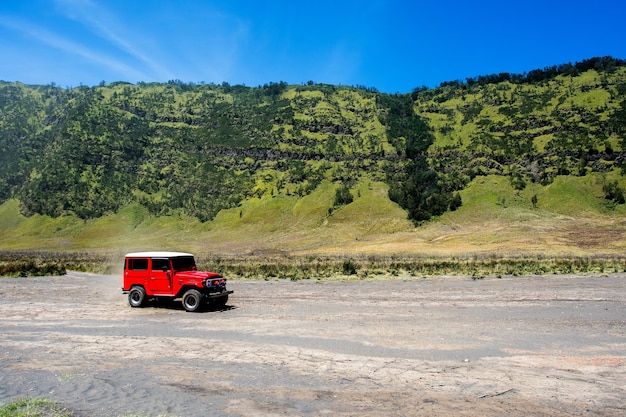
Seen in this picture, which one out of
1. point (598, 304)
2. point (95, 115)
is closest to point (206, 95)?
point (95, 115)

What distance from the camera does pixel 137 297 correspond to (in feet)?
71.6

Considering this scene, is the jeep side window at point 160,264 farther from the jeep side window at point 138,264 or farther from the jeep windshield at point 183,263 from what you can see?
the jeep side window at point 138,264

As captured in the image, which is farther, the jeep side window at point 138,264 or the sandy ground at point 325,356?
the jeep side window at point 138,264

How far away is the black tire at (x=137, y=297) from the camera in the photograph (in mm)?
21612

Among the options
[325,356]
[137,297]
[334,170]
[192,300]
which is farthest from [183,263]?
[334,170]

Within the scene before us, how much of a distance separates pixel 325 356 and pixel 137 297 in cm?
1277

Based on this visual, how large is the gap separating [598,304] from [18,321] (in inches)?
1064

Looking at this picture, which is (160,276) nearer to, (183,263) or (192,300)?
(183,263)

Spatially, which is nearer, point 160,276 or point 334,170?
point 160,276

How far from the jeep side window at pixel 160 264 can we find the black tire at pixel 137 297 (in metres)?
1.43

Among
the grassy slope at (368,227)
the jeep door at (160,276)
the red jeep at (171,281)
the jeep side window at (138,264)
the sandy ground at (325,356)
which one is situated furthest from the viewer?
the grassy slope at (368,227)

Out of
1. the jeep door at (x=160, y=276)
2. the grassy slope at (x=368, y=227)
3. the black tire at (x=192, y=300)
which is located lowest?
the black tire at (x=192, y=300)

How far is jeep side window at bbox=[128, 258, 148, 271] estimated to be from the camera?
21.6 metres

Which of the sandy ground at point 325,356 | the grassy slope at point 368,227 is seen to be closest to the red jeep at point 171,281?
the sandy ground at point 325,356
